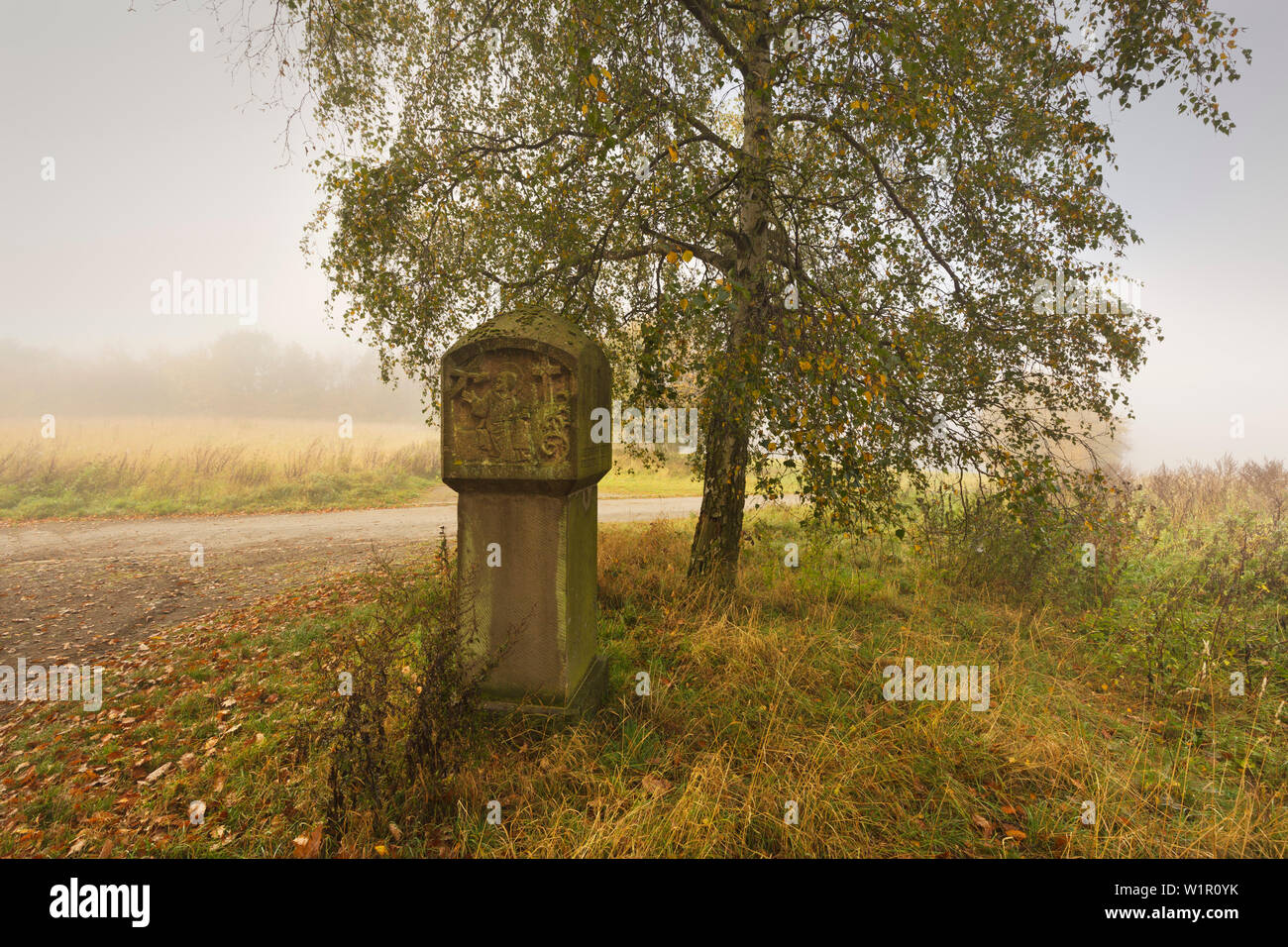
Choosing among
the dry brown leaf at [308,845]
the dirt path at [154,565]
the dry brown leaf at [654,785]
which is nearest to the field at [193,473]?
the dirt path at [154,565]

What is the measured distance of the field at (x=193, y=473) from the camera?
11266mm

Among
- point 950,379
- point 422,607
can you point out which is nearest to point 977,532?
point 950,379

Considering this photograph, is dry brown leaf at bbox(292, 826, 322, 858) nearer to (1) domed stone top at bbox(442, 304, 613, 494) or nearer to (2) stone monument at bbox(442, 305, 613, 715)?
(2) stone monument at bbox(442, 305, 613, 715)

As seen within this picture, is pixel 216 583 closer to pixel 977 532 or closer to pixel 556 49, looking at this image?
pixel 556 49

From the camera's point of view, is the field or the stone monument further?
the field

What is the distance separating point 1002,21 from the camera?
3871mm

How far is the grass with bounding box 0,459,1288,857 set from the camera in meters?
2.46

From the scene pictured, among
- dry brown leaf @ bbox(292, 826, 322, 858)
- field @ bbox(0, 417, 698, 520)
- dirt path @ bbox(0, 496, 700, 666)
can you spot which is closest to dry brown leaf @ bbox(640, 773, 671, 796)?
dry brown leaf @ bbox(292, 826, 322, 858)

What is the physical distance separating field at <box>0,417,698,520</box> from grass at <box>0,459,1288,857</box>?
7047mm

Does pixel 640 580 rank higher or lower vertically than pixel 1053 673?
higher

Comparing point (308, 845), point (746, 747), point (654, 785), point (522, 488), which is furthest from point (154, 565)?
point (746, 747)

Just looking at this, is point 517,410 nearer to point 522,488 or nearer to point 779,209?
point 522,488

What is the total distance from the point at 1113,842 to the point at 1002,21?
17.6 feet

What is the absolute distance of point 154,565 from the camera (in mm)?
7207
